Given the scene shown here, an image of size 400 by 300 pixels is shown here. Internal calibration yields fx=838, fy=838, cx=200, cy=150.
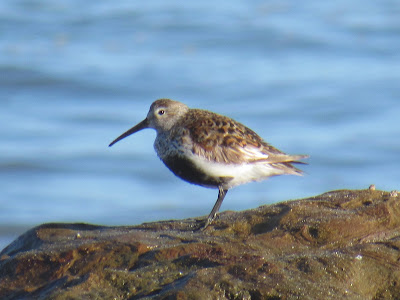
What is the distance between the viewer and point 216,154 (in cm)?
674

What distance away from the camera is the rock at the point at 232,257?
Result: 15.0ft

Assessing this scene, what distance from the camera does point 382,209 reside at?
19.3 feet

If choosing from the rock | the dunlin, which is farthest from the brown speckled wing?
the rock

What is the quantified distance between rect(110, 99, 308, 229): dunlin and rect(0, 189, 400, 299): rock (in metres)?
0.51

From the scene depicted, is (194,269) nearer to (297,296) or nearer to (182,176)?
(297,296)

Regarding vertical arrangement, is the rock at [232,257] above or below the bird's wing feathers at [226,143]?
below

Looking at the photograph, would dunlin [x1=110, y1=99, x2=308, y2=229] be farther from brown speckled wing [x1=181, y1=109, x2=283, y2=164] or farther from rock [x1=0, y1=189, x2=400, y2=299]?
rock [x1=0, y1=189, x2=400, y2=299]

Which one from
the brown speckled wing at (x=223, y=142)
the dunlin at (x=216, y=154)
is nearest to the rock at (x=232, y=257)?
the dunlin at (x=216, y=154)

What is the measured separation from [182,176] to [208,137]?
1.27 ft

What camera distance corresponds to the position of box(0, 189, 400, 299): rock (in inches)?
179

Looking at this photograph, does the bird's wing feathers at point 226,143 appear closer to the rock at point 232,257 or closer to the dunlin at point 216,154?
the dunlin at point 216,154

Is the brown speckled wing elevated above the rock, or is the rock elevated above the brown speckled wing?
the brown speckled wing

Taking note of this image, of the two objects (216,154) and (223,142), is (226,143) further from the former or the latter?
(216,154)

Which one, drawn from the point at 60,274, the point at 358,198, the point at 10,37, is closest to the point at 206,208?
the point at 358,198
